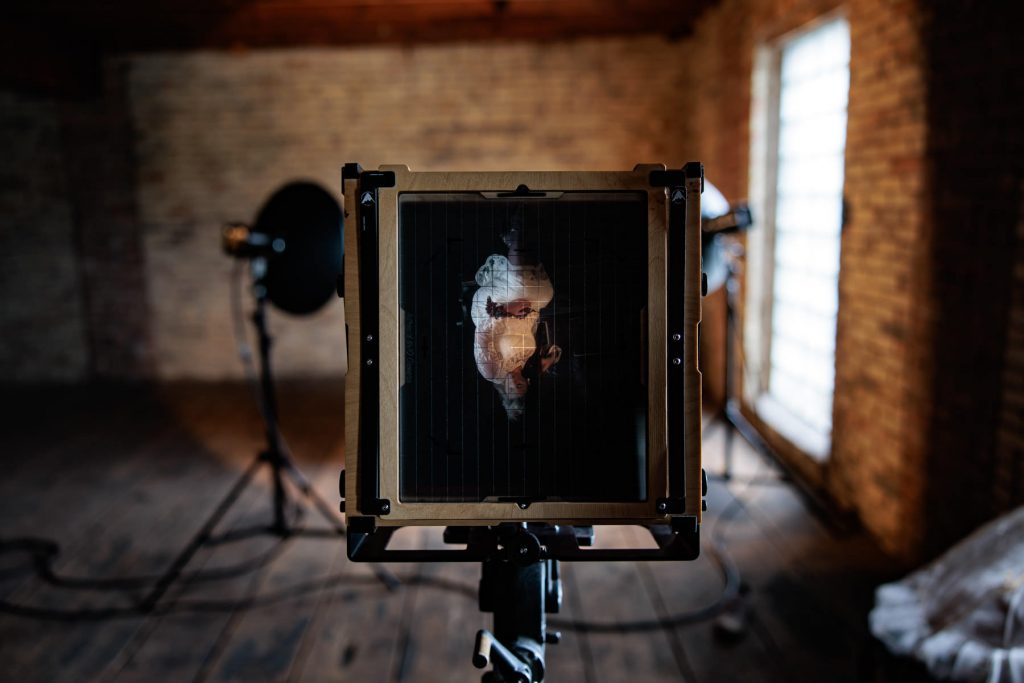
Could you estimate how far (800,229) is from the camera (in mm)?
4164

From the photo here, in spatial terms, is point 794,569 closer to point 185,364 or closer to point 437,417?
point 437,417

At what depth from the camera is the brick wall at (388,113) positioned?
20.6ft

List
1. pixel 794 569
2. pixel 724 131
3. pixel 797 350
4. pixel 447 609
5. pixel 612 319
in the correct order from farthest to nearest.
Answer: pixel 724 131 → pixel 797 350 → pixel 794 569 → pixel 447 609 → pixel 612 319

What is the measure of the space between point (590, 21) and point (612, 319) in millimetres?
5151

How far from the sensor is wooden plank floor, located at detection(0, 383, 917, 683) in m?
2.50

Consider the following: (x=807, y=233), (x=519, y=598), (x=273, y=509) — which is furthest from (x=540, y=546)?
(x=807, y=233)

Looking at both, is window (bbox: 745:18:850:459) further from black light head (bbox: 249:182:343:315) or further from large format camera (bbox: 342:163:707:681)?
large format camera (bbox: 342:163:707:681)

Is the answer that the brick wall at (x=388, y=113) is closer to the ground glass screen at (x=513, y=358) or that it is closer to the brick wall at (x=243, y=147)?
the brick wall at (x=243, y=147)

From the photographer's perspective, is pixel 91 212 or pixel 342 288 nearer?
pixel 342 288

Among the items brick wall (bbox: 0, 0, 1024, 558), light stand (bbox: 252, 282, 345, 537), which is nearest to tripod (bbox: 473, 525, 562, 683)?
light stand (bbox: 252, 282, 345, 537)

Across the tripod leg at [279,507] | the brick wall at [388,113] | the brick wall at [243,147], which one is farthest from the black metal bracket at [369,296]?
the brick wall at [388,113]

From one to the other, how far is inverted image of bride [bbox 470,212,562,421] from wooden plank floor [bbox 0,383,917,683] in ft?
4.68

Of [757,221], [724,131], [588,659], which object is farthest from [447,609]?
[724,131]

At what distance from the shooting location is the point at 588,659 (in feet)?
8.21
